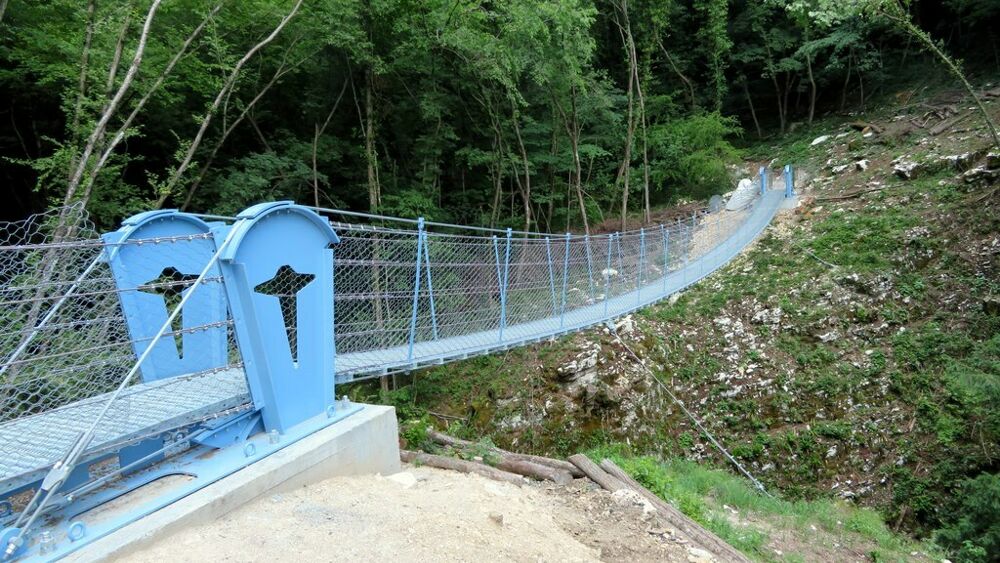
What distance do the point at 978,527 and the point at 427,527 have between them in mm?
5165

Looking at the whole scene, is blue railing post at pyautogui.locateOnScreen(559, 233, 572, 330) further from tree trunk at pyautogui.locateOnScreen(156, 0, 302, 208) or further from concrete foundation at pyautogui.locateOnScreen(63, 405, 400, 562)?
tree trunk at pyautogui.locateOnScreen(156, 0, 302, 208)

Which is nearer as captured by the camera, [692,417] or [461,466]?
[461,466]

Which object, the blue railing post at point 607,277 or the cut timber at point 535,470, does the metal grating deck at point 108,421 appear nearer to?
the cut timber at point 535,470

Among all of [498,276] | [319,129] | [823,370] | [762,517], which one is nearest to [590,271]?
[498,276]

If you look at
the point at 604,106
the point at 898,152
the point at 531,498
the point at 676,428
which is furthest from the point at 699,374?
the point at 898,152

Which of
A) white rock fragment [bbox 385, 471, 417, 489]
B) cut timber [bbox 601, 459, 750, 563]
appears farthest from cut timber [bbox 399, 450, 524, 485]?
cut timber [bbox 601, 459, 750, 563]

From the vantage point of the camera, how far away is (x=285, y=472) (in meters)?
2.29

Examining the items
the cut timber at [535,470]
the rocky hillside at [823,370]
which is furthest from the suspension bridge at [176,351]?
the rocky hillside at [823,370]

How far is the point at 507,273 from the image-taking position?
5520 millimetres

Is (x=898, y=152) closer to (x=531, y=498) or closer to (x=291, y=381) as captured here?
(x=531, y=498)

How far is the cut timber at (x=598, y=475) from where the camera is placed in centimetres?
319

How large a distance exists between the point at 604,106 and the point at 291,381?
9520mm

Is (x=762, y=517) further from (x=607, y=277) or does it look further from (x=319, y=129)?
(x=319, y=129)

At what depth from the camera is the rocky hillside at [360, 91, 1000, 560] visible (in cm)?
566
